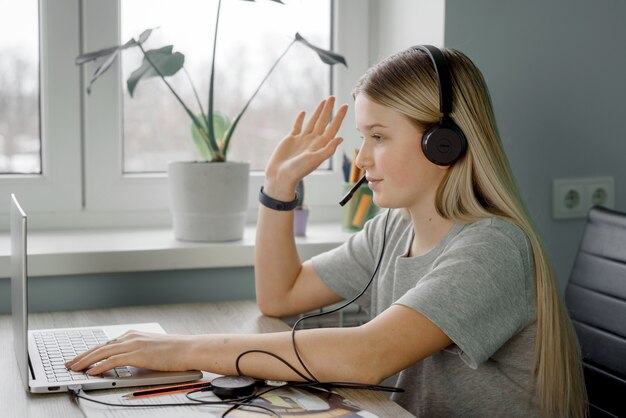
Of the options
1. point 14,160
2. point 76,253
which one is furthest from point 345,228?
point 14,160

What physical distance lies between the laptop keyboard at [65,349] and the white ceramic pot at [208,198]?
0.43 m

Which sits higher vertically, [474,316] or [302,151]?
[302,151]

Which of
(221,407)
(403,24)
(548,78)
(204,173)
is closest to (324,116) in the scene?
(204,173)

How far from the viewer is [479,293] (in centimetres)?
122

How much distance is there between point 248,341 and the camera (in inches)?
48.8

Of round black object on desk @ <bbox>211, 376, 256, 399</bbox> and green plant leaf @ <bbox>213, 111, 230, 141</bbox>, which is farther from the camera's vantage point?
green plant leaf @ <bbox>213, 111, 230, 141</bbox>

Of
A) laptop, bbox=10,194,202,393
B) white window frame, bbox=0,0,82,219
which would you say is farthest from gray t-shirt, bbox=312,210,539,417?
white window frame, bbox=0,0,82,219

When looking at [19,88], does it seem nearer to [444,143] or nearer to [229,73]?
[229,73]

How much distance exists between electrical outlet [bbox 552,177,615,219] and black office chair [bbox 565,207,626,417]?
0.35 meters

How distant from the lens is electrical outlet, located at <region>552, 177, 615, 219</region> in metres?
1.96

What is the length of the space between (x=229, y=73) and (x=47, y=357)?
97 cm

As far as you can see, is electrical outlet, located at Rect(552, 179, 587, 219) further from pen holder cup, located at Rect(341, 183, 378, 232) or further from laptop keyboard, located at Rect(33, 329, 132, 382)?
laptop keyboard, located at Rect(33, 329, 132, 382)

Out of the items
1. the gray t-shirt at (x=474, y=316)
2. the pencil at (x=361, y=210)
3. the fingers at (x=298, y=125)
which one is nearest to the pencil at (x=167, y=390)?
the gray t-shirt at (x=474, y=316)

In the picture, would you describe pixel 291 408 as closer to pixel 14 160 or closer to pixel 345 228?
pixel 345 228
